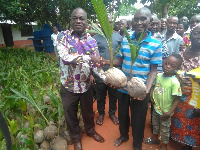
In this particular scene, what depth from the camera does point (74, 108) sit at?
2.17 m

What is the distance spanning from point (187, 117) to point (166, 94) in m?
0.40

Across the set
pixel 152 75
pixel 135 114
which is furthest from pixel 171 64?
pixel 135 114

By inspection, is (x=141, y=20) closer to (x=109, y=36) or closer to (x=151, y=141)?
(x=109, y=36)

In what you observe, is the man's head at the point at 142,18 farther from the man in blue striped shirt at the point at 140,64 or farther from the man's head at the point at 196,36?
the man's head at the point at 196,36

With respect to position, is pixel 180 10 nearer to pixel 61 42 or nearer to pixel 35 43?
pixel 35 43

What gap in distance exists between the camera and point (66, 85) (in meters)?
2.05

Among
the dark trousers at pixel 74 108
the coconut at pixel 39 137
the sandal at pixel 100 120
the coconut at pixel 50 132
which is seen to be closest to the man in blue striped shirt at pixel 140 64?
the dark trousers at pixel 74 108

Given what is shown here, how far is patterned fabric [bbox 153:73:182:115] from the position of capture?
6.28 ft

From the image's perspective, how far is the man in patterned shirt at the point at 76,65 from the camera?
1.77 metres

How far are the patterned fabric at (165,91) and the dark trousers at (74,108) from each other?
856 mm

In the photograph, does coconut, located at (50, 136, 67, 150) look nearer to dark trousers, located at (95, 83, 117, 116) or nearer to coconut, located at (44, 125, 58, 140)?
coconut, located at (44, 125, 58, 140)

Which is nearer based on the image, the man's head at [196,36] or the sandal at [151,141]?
the man's head at [196,36]

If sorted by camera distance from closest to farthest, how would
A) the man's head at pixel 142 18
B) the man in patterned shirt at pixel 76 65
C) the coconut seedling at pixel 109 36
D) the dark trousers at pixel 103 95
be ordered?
the coconut seedling at pixel 109 36 < the man's head at pixel 142 18 < the man in patterned shirt at pixel 76 65 < the dark trousers at pixel 103 95

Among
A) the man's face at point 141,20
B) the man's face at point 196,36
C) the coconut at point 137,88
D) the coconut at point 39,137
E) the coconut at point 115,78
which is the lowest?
the coconut at point 39,137
